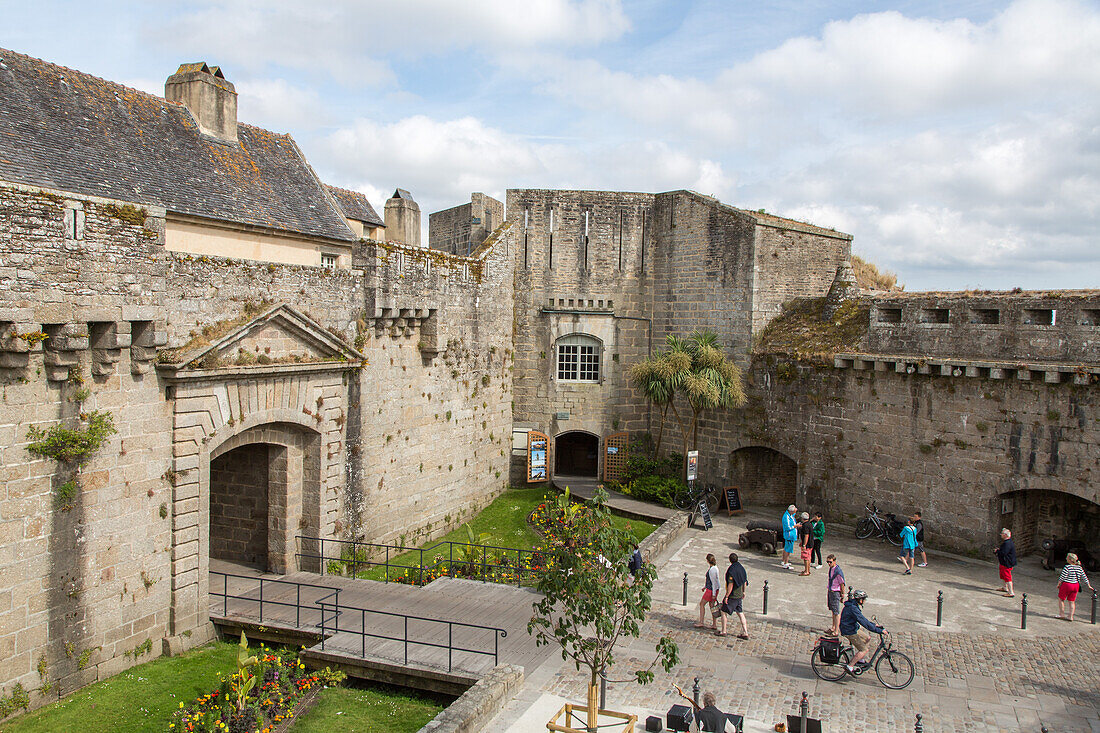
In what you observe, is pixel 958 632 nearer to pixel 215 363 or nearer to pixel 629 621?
pixel 629 621

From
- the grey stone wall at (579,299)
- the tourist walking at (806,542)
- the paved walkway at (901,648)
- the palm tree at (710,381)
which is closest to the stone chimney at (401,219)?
the grey stone wall at (579,299)

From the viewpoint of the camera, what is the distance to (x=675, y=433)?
23.0 metres

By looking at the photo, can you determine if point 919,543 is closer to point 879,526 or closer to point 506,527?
point 879,526

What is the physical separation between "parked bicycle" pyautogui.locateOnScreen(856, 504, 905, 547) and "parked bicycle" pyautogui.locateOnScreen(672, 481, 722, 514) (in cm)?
391

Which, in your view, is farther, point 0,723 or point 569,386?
point 569,386

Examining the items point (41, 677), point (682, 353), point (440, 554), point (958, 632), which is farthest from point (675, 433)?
point (41, 677)

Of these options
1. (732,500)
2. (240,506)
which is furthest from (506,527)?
(240,506)

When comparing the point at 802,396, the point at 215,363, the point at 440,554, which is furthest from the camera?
the point at 802,396

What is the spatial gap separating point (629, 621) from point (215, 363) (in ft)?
A: 25.9

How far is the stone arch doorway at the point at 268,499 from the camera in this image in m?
14.8

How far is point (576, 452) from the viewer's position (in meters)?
26.7

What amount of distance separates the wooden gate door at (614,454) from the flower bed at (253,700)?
13604 millimetres

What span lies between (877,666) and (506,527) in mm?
10679

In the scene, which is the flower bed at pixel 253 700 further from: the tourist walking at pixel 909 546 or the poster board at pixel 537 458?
the poster board at pixel 537 458
